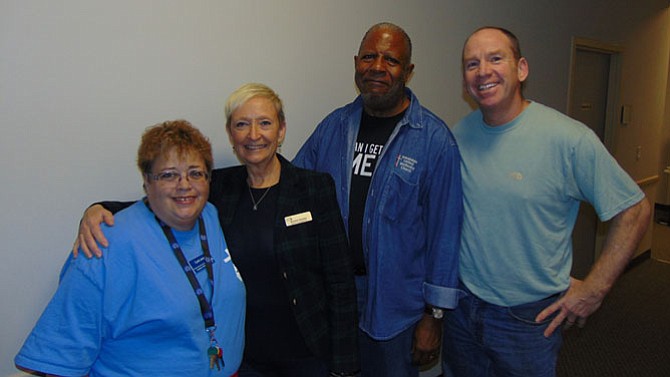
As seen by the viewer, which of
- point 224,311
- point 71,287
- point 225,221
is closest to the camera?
point 71,287

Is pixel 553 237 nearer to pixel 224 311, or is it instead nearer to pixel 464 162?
pixel 464 162

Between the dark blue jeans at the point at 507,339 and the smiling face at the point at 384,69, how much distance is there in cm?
80

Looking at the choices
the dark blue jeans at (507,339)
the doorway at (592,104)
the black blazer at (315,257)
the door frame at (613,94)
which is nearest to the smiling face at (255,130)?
the black blazer at (315,257)

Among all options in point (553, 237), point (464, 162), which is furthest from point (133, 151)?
point (553, 237)

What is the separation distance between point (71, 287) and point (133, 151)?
0.65 m

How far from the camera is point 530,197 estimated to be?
1.75m

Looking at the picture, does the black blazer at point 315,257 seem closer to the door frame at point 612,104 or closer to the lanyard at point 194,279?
the lanyard at point 194,279

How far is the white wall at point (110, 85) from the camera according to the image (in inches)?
60.0

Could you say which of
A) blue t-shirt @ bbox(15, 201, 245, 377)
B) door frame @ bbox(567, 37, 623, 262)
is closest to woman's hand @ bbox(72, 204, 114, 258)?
blue t-shirt @ bbox(15, 201, 245, 377)

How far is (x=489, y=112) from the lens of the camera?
185cm

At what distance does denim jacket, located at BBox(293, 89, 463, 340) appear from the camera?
1.80m

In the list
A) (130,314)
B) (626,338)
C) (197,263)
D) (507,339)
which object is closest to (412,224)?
(507,339)

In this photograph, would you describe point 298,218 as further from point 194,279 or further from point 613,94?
point 613,94

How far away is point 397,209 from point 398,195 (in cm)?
5
